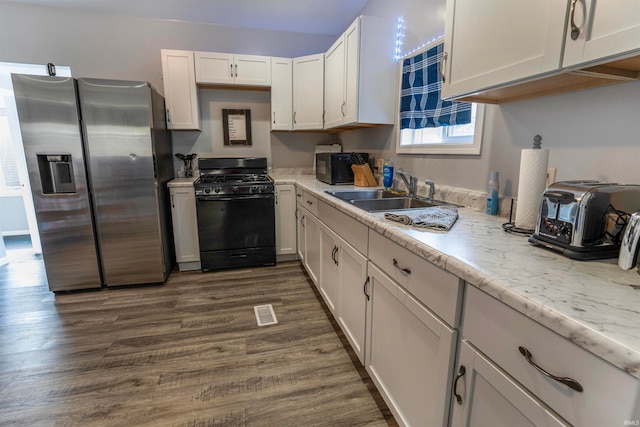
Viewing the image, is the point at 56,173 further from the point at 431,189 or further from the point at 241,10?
the point at 431,189

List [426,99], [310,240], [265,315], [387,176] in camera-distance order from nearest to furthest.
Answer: [426,99] < [265,315] < [387,176] < [310,240]

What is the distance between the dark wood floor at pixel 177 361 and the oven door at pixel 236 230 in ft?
1.53

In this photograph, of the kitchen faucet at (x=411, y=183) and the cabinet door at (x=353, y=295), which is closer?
the cabinet door at (x=353, y=295)

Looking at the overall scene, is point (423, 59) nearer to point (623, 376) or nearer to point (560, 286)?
point (560, 286)

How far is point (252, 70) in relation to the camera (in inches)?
127

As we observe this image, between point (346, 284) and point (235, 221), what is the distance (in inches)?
65.3

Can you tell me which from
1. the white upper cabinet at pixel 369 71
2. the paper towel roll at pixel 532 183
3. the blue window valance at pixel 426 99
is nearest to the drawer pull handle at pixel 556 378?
the paper towel roll at pixel 532 183

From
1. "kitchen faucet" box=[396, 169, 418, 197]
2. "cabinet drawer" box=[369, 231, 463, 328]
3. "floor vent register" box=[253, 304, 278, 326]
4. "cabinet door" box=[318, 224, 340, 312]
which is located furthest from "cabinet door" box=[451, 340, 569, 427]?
"floor vent register" box=[253, 304, 278, 326]

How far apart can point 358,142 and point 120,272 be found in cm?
262

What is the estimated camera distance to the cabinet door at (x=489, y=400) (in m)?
0.66

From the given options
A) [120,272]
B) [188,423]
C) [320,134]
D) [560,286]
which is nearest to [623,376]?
[560,286]

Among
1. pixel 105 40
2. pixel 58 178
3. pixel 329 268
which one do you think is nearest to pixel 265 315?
pixel 329 268

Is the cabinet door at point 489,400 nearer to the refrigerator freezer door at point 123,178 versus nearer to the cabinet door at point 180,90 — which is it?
the refrigerator freezer door at point 123,178

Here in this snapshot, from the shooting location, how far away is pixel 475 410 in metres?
0.83
